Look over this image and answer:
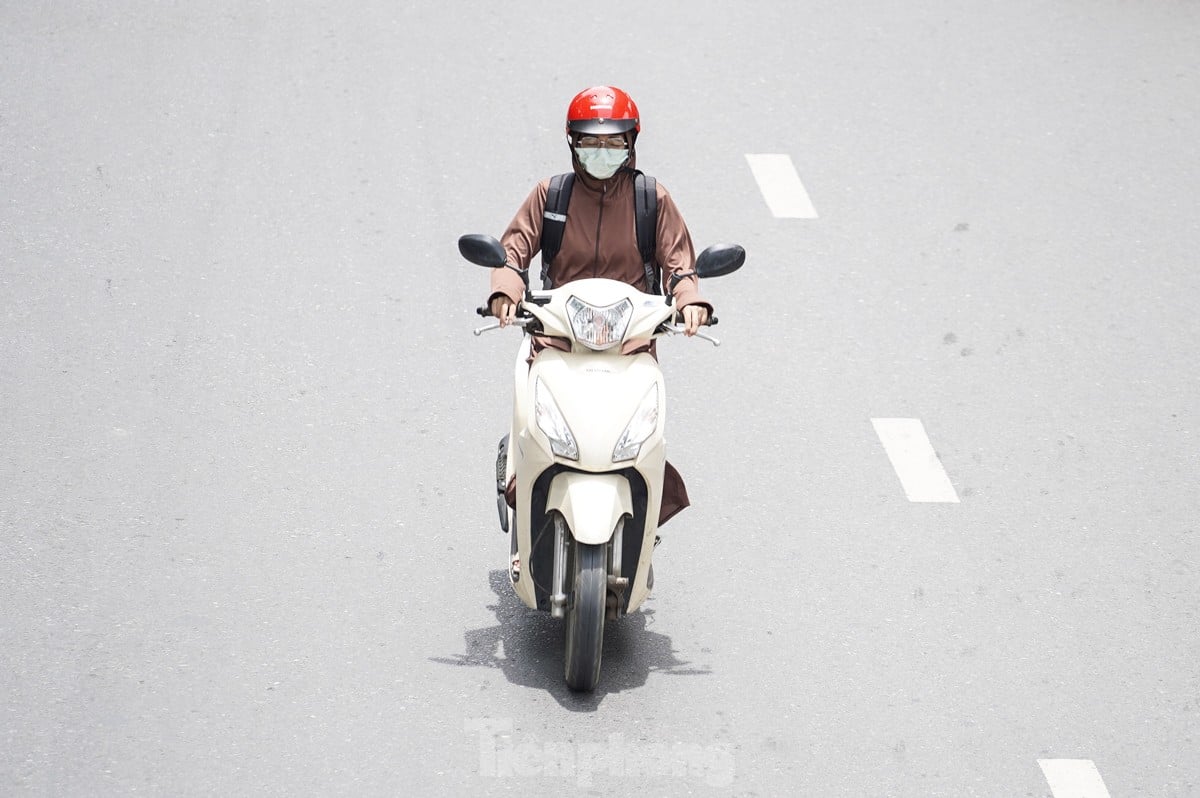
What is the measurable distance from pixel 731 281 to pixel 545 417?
12.1 ft

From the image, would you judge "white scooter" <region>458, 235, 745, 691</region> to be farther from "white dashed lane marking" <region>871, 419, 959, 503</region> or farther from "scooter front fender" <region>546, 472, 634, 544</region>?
"white dashed lane marking" <region>871, 419, 959, 503</region>

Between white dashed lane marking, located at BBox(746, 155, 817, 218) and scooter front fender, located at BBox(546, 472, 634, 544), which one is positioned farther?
white dashed lane marking, located at BBox(746, 155, 817, 218)

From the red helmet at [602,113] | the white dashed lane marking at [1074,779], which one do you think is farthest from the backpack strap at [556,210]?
the white dashed lane marking at [1074,779]

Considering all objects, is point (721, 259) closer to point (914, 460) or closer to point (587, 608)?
point (587, 608)

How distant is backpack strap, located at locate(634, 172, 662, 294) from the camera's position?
6.46 m

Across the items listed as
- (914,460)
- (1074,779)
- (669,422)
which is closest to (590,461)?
(1074,779)

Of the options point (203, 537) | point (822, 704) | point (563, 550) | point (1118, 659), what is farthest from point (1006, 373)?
point (203, 537)

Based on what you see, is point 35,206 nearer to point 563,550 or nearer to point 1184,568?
point 563,550

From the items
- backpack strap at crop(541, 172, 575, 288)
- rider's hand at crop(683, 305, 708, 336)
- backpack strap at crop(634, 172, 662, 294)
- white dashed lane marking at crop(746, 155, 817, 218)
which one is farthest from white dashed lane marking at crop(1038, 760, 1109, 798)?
white dashed lane marking at crop(746, 155, 817, 218)

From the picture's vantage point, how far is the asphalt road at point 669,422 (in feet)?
20.1

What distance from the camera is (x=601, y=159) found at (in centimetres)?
627

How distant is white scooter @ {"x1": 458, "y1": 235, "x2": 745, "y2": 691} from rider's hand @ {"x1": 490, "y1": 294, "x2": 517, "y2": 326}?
4 centimetres

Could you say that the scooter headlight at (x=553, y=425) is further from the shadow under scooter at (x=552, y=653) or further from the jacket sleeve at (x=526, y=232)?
the shadow under scooter at (x=552, y=653)

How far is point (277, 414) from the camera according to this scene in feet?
26.1
